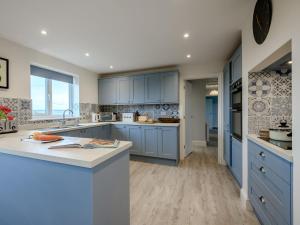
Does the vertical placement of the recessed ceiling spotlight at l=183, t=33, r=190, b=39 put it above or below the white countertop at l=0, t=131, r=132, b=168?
above

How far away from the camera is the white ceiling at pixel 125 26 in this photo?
1665 millimetres

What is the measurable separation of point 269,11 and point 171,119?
2.71m

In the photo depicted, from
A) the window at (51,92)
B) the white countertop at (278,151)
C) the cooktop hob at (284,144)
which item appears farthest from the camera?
the window at (51,92)

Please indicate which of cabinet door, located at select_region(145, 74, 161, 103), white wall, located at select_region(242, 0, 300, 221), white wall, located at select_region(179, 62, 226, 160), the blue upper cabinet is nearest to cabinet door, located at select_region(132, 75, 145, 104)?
cabinet door, located at select_region(145, 74, 161, 103)

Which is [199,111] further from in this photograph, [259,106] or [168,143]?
[259,106]

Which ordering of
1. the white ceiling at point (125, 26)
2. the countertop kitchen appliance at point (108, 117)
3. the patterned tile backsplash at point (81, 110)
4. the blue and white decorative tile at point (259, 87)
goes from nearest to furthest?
1. the white ceiling at point (125, 26)
2. the blue and white decorative tile at point (259, 87)
3. the patterned tile backsplash at point (81, 110)
4. the countertop kitchen appliance at point (108, 117)

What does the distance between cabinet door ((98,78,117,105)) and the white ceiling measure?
115 cm

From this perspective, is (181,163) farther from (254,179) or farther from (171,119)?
(254,179)

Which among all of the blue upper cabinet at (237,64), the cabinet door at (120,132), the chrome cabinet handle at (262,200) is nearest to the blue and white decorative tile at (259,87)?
the blue upper cabinet at (237,64)

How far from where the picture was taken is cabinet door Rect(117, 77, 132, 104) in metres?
4.11

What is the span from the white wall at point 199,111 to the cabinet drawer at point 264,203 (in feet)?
12.1

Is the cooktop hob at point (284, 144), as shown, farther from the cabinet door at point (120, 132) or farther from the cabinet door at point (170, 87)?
the cabinet door at point (120, 132)

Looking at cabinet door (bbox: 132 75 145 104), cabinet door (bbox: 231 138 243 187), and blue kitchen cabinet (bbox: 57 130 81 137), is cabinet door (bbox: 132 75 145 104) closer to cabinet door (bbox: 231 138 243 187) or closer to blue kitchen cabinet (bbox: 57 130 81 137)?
blue kitchen cabinet (bbox: 57 130 81 137)

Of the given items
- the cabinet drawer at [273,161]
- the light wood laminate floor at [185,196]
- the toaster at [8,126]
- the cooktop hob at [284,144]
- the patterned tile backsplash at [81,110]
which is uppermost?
the patterned tile backsplash at [81,110]
